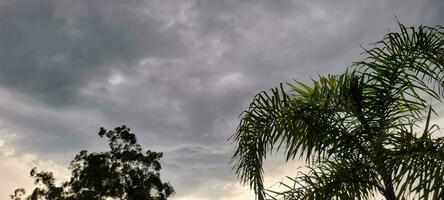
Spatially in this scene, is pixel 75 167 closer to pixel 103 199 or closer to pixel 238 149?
pixel 103 199

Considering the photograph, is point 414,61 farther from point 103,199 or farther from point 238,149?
point 103,199

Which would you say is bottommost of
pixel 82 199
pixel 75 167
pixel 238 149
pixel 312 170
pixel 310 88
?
pixel 312 170

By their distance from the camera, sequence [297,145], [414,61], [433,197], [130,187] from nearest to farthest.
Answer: [433,197] < [414,61] < [297,145] < [130,187]

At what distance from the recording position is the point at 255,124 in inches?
252

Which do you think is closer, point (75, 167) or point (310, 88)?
point (310, 88)

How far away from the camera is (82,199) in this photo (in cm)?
2742

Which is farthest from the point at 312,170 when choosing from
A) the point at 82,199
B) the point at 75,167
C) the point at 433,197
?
the point at 75,167

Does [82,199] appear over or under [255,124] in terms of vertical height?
over

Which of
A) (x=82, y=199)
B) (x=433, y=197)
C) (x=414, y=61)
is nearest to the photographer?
(x=433, y=197)

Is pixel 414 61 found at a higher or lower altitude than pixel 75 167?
lower

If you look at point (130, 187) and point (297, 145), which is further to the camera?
point (130, 187)

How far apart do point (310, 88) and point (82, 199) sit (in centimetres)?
2312

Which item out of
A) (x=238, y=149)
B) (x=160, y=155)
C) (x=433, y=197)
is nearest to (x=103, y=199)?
(x=160, y=155)

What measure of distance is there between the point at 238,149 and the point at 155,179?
78.2 feet
